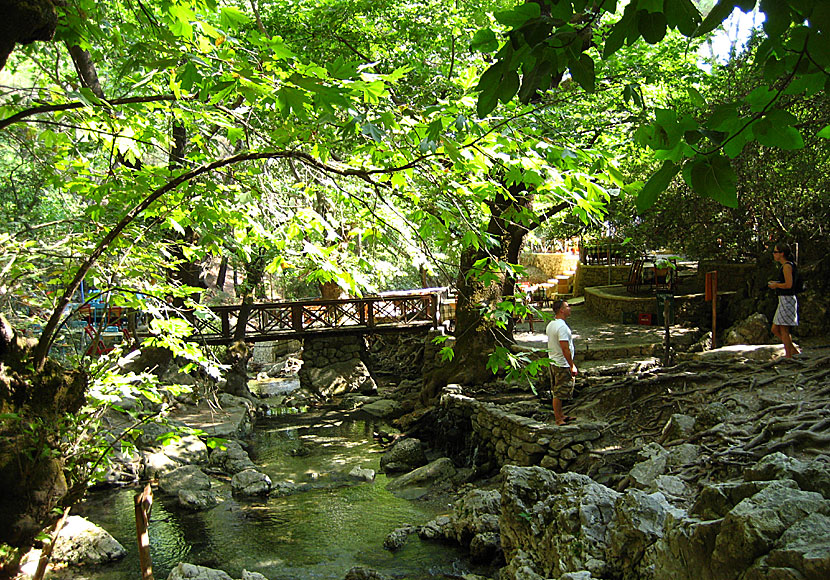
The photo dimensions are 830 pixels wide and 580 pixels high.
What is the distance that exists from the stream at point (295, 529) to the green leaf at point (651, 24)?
18.8 ft

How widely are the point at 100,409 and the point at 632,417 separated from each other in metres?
6.09

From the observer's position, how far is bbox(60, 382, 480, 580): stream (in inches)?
260

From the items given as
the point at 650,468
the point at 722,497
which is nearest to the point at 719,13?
the point at 722,497

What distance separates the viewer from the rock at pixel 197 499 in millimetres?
8645

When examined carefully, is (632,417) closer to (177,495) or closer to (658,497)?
(658,497)

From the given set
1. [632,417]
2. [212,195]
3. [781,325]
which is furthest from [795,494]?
[781,325]

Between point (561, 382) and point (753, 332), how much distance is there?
5200mm

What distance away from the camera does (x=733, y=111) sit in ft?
5.15

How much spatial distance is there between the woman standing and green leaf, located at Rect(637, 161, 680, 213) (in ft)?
21.9

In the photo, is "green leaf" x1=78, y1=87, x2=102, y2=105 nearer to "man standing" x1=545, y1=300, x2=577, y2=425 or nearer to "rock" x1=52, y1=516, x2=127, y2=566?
"man standing" x1=545, y1=300, x2=577, y2=425

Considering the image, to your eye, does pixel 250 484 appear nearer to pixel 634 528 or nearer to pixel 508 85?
pixel 634 528

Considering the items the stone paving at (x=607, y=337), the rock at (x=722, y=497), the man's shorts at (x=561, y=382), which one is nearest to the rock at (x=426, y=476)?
the man's shorts at (x=561, y=382)

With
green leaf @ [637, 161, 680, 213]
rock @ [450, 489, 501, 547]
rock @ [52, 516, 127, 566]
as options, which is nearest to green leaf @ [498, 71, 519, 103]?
green leaf @ [637, 161, 680, 213]

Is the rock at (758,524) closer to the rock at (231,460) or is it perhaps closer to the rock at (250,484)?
the rock at (250,484)
